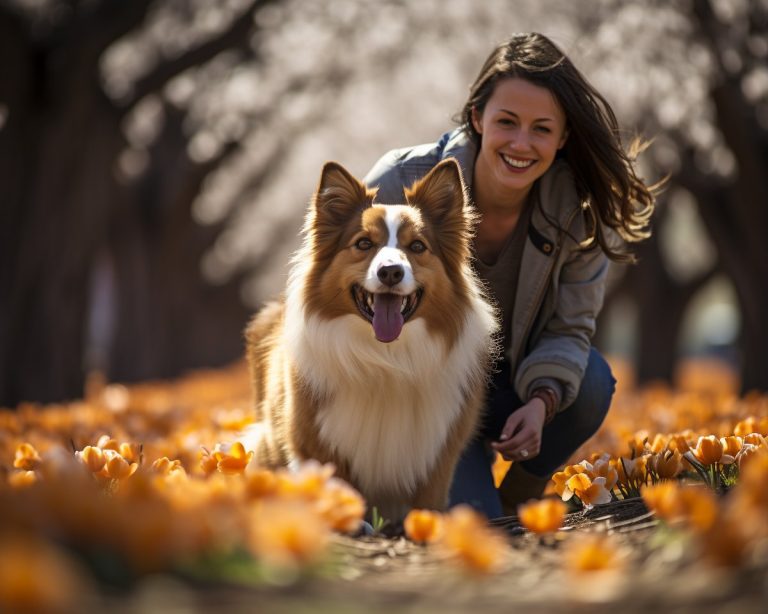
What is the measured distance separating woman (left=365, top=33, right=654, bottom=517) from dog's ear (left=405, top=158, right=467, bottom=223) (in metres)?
0.42

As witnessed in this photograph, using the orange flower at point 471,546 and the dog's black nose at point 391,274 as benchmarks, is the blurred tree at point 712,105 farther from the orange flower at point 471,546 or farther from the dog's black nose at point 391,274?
the orange flower at point 471,546

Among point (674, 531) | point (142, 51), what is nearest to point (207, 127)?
point (142, 51)

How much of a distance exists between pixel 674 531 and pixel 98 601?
1.55 meters

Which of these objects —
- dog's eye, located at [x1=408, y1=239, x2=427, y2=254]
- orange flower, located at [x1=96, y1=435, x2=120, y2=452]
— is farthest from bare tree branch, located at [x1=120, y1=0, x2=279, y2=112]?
orange flower, located at [x1=96, y1=435, x2=120, y2=452]

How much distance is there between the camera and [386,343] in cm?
369

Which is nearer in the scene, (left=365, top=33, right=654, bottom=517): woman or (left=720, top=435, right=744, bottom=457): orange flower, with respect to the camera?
(left=720, top=435, right=744, bottom=457): orange flower

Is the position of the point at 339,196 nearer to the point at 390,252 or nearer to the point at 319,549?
the point at 390,252

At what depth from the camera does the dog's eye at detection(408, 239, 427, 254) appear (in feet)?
12.1

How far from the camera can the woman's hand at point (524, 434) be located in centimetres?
383

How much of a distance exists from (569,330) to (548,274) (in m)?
0.32

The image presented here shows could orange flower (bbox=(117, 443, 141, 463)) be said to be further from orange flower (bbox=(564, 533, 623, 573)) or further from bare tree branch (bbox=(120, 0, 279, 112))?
bare tree branch (bbox=(120, 0, 279, 112))

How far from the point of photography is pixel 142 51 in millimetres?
13039

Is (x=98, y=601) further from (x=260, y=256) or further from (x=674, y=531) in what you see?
(x=260, y=256)

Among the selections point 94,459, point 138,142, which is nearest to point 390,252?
point 94,459
